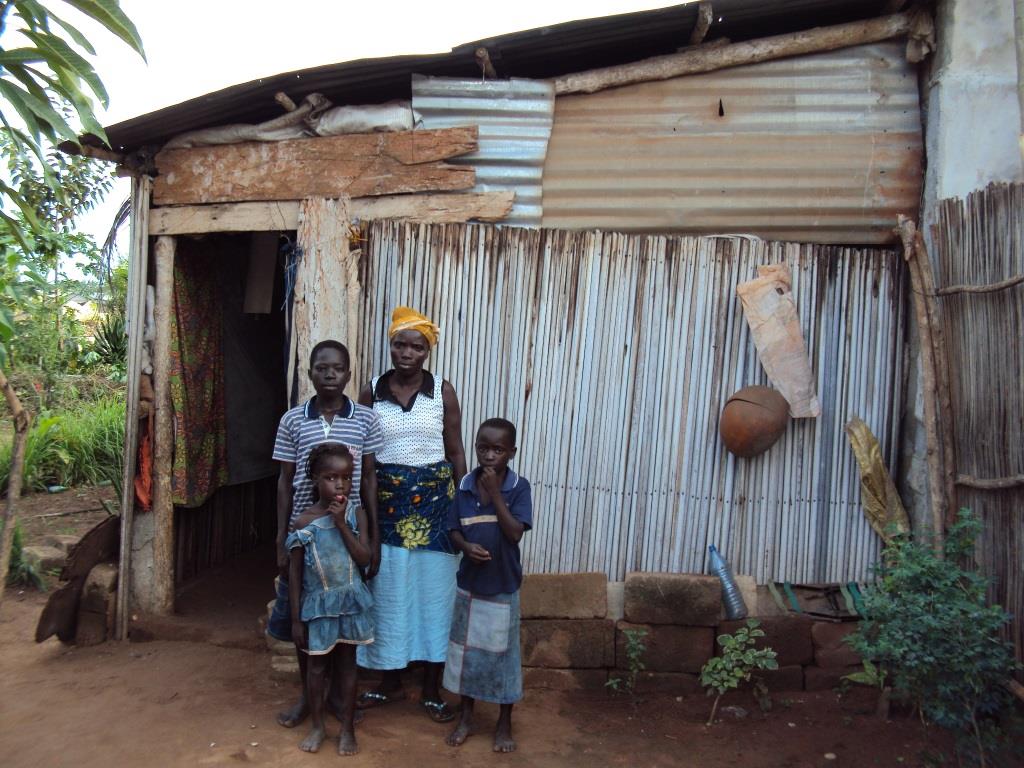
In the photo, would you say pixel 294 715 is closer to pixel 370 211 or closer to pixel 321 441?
pixel 321 441

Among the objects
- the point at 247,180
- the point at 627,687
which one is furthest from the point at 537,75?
the point at 627,687

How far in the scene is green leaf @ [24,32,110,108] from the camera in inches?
90.4

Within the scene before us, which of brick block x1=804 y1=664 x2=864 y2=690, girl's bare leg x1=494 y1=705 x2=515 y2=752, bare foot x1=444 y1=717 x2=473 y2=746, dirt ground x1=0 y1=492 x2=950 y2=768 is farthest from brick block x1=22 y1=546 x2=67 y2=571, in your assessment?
brick block x1=804 y1=664 x2=864 y2=690

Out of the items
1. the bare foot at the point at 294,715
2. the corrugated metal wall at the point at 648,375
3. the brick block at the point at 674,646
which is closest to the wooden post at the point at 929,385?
the corrugated metal wall at the point at 648,375

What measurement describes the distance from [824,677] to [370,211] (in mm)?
3404

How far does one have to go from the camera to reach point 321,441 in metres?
3.55

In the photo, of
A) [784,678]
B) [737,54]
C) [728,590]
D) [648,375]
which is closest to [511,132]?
[737,54]

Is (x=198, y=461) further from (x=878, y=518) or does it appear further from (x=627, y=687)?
(x=878, y=518)

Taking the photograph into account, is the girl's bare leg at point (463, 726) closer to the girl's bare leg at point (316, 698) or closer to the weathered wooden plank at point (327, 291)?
the girl's bare leg at point (316, 698)

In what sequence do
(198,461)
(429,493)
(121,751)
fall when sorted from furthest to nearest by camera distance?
1. (198,461)
2. (429,493)
3. (121,751)

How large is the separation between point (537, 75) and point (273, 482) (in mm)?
3820

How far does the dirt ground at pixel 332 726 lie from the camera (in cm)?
357

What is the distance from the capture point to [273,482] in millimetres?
6727

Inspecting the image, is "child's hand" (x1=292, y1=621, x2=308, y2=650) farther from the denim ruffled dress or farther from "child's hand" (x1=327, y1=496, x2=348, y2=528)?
"child's hand" (x1=327, y1=496, x2=348, y2=528)
